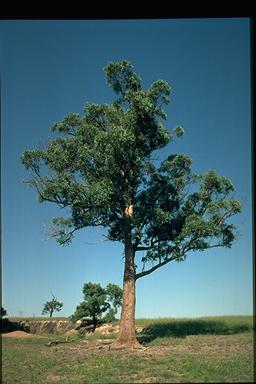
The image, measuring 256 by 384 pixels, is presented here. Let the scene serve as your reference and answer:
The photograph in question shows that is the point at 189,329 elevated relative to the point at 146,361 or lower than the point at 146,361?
lower

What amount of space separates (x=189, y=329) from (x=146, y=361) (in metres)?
11.2

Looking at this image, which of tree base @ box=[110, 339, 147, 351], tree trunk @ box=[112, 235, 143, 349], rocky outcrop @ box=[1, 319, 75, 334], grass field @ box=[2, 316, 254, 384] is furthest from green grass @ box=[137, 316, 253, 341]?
rocky outcrop @ box=[1, 319, 75, 334]

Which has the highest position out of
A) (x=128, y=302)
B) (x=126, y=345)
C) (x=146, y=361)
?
(x=128, y=302)

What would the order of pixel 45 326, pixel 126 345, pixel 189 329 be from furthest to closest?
pixel 45 326 → pixel 189 329 → pixel 126 345

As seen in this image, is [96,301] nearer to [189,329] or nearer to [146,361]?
[189,329]

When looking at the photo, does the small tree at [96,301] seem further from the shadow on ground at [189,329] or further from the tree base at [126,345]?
the tree base at [126,345]

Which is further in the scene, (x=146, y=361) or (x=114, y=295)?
(x=114, y=295)

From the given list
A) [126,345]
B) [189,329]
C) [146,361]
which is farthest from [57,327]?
[146,361]

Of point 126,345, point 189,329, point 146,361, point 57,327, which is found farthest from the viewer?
point 57,327

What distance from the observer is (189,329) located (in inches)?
1001

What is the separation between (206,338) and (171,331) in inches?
169

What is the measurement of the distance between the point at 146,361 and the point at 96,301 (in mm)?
15475

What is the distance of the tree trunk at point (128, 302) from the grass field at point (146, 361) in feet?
2.88
